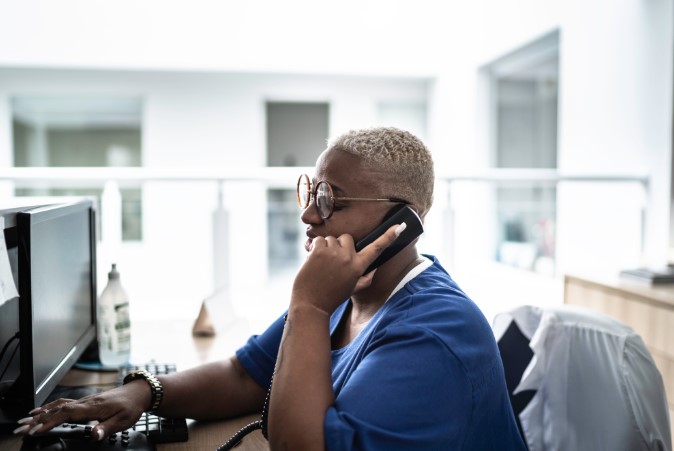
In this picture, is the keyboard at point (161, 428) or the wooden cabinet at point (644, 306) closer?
the keyboard at point (161, 428)

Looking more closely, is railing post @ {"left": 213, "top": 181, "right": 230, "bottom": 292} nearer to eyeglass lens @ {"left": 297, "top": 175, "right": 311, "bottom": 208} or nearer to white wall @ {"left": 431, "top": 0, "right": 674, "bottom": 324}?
white wall @ {"left": 431, "top": 0, "right": 674, "bottom": 324}

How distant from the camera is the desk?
1.08m

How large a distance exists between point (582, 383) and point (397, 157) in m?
0.55

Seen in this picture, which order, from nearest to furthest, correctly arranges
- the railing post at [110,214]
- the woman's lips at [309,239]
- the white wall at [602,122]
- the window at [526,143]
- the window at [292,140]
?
the woman's lips at [309,239] < the railing post at [110,214] < the white wall at [602,122] < the window at [526,143] < the window at [292,140]

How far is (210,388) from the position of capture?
3.97ft

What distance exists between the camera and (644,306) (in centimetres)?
203

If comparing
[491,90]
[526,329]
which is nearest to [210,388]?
[526,329]

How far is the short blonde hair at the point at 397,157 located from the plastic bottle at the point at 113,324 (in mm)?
725

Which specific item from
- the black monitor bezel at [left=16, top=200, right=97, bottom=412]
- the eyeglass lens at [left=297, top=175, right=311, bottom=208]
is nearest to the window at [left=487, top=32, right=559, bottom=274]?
the eyeglass lens at [left=297, top=175, right=311, bottom=208]

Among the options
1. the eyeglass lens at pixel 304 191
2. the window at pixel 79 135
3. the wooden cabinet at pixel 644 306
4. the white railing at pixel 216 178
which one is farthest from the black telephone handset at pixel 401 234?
the window at pixel 79 135

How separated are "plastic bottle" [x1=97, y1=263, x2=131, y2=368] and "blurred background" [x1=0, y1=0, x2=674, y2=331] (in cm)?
290

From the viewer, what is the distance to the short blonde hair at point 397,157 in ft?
3.36

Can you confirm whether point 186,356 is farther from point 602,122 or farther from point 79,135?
point 79,135

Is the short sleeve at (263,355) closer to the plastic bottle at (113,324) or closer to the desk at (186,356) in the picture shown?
the desk at (186,356)
